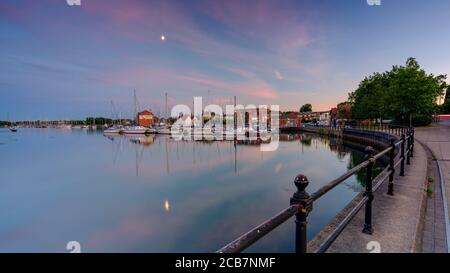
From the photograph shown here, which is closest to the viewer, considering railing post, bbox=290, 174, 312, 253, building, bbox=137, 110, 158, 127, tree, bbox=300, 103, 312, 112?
railing post, bbox=290, 174, 312, 253

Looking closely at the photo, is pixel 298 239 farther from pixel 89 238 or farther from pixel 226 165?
pixel 226 165

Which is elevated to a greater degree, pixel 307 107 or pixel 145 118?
pixel 307 107

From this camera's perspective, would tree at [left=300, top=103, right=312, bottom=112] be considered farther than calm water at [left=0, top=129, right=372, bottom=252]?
Yes

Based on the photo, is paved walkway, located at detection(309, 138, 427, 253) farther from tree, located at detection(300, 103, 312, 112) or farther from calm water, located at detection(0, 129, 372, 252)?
tree, located at detection(300, 103, 312, 112)

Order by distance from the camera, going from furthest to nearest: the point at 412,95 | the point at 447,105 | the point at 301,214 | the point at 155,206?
the point at 447,105 → the point at 412,95 → the point at 155,206 → the point at 301,214

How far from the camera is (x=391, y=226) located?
3.92 meters

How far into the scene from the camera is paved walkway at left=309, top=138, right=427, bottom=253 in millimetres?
3314

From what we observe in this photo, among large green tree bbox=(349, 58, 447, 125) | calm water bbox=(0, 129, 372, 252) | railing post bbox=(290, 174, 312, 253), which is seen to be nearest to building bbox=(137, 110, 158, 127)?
calm water bbox=(0, 129, 372, 252)

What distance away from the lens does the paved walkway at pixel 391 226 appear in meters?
3.31

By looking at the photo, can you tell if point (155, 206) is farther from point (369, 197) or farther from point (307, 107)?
point (307, 107)

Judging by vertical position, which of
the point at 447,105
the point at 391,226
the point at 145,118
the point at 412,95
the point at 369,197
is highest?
the point at 447,105

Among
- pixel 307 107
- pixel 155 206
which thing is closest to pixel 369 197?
pixel 155 206

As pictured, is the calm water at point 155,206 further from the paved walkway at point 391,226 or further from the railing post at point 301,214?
the railing post at point 301,214
